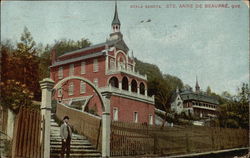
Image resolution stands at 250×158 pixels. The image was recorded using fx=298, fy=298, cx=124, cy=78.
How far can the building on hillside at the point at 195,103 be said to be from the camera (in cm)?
521

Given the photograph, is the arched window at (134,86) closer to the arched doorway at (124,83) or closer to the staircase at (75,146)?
the arched doorway at (124,83)

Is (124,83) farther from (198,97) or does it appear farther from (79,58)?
(198,97)

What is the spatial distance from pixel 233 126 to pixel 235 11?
198 cm

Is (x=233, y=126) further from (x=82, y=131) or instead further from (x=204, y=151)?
(x=82, y=131)

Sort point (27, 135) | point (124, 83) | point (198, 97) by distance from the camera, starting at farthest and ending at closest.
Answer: point (124, 83)
point (198, 97)
point (27, 135)

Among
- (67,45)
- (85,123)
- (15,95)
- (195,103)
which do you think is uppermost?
(67,45)

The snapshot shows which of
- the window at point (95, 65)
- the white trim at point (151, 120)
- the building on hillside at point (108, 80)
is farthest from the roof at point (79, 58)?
the white trim at point (151, 120)

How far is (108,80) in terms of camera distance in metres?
5.47

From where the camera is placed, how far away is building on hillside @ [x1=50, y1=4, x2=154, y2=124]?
5.21 meters

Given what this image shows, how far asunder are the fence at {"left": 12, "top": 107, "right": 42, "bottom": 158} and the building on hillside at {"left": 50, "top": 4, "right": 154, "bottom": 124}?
1125 mm

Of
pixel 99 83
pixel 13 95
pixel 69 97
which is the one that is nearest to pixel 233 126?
pixel 99 83

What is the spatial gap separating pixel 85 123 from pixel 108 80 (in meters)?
0.89

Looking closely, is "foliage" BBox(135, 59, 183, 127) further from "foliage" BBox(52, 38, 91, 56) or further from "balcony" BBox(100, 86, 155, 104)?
"foliage" BBox(52, 38, 91, 56)

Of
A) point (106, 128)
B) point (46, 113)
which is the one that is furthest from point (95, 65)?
point (46, 113)
